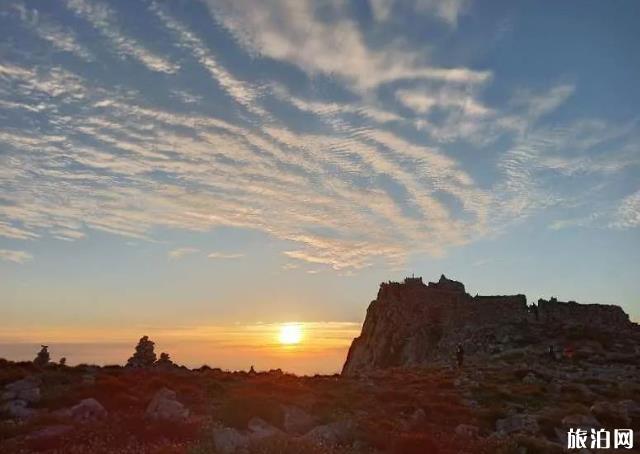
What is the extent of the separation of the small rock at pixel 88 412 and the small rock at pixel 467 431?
1409 cm

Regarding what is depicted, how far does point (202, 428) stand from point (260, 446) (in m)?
4.29

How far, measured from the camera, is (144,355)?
50562 millimetres

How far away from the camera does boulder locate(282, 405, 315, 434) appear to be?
20.0 m

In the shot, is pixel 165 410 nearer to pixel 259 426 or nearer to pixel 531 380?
pixel 259 426

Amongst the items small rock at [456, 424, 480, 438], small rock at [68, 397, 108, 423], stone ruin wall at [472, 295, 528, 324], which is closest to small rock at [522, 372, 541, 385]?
small rock at [456, 424, 480, 438]

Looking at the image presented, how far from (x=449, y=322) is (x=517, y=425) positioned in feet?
171

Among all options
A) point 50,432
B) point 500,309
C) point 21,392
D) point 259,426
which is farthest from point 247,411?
point 500,309

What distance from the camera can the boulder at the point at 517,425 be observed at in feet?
75.9

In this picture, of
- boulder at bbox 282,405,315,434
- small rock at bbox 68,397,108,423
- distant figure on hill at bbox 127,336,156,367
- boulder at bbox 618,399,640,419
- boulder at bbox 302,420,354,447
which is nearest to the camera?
boulder at bbox 302,420,354,447

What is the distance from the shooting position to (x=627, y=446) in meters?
20.5

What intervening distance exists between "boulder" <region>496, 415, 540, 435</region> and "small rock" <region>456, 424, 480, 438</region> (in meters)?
1.08

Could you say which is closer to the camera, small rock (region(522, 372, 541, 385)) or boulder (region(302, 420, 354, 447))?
boulder (region(302, 420, 354, 447))

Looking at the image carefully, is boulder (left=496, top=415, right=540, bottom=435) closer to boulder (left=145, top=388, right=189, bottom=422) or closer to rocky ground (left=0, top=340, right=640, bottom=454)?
rocky ground (left=0, top=340, right=640, bottom=454)

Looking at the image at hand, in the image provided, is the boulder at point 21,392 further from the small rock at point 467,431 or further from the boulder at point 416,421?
the small rock at point 467,431
